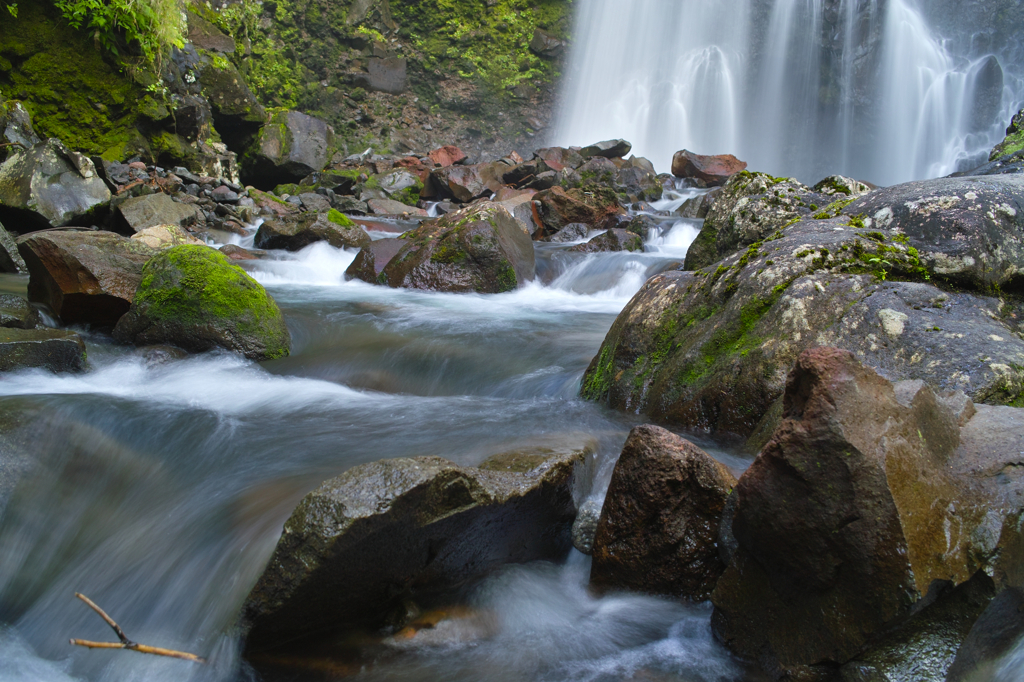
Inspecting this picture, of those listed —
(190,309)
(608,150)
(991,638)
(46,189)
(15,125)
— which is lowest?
(991,638)

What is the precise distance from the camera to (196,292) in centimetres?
534

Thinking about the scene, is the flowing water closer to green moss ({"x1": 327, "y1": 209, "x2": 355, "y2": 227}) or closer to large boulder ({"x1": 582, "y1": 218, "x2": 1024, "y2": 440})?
large boulder ({"x1": 582, "y1": 218, "x2": 1024, "y2": 440})

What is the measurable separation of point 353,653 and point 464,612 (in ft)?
1.52

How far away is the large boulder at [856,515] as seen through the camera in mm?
1823

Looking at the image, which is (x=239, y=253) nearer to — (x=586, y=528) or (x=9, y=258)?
(x=9, y=258)

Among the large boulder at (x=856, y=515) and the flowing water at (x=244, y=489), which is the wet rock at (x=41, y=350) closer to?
the flowing water at (x=244, y=489)

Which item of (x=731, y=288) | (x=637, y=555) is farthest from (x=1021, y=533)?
(x=731, y=288)

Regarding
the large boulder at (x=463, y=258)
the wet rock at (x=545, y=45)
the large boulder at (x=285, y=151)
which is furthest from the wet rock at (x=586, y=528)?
the wet rock at (x=545, y=45)

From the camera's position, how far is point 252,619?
223 centimetres

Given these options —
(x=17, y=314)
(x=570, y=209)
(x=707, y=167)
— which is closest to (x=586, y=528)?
(x=17, y=314)

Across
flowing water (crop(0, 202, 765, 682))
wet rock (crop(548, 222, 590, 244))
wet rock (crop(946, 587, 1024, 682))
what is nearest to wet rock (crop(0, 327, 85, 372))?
flowing water (crop(0, 202, 765, 682))

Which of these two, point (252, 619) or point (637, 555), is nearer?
point (252, 619)

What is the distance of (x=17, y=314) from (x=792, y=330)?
19.3 feet

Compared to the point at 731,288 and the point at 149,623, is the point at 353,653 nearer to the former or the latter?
the point at 149,623
